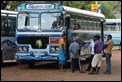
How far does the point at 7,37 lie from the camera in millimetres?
20969

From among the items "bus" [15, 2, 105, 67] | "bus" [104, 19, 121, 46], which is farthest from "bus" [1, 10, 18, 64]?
"bus" [104, 19, 121, 46]

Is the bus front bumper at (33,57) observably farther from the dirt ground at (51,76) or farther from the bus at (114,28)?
the bus at (114,28)

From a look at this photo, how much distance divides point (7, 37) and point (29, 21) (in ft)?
7.17

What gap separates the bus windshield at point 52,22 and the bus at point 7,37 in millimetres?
2646

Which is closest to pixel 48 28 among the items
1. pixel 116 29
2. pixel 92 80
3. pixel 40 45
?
pixel 40 45

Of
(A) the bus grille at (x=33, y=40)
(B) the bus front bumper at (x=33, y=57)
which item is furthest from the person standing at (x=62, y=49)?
(A) the bus grille at (x=33, y=40)

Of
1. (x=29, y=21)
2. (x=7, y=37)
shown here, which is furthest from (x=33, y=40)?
(x=7, y=37)

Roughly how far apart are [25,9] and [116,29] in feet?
79.7

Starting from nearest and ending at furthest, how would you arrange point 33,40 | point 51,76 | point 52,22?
point 51,76, point 52,22, point 33,40

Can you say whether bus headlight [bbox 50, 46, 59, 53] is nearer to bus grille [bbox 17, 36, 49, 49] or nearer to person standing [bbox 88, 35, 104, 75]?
bus grille [bbox 17, 36, 49, 49]

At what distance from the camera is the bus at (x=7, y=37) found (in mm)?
20672

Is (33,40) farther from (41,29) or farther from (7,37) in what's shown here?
(7,37)

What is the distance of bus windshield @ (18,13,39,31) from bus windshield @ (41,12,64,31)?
35 centimetres

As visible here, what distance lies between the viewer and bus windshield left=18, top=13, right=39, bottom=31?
19234 mm
